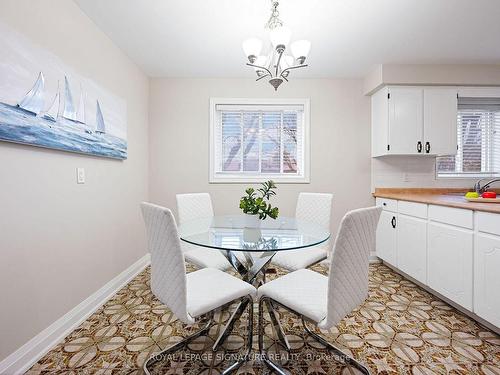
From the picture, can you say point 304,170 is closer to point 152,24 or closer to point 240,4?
point 240,4

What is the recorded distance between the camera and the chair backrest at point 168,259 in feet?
3.81

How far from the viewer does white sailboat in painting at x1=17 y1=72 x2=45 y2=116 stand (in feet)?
4.82

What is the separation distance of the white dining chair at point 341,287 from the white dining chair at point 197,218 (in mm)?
607

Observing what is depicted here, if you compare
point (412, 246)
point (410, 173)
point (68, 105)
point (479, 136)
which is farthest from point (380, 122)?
point (68, 105)

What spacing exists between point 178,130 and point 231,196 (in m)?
1.18

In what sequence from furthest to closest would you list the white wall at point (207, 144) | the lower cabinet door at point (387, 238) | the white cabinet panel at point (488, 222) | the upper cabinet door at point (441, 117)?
the white wall at point (207, 144)
the upper cabinet door at point (441, 117)
the lower cabinet door at point (387, 238)
the white cabinet panel at point (488, 222)

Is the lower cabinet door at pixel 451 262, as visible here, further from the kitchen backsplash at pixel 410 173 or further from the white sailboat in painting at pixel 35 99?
the white sailboat in painting at pixel 35 99

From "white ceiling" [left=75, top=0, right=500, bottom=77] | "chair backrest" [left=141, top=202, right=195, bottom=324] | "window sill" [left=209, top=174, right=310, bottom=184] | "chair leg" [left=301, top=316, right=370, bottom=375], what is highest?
"white ceiling" [left=75, top=0, right=500, bottom=77]

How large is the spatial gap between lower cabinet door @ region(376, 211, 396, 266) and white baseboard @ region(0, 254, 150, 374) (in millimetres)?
3016

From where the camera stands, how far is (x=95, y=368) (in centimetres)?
146

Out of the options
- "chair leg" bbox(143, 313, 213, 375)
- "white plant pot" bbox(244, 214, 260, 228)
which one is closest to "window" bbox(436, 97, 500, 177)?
"white plant pot" bbox(244, 214, 260, 228)

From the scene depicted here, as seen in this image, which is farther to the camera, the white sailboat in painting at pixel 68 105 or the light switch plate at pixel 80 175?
the light switch plate at pixel 80 175

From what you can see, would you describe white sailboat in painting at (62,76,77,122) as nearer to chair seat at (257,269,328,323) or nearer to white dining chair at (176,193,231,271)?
white dining chair at (176,193,231,271)

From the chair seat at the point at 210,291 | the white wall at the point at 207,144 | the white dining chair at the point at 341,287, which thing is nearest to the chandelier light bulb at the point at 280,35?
the white dining chair at the point at 341,287
